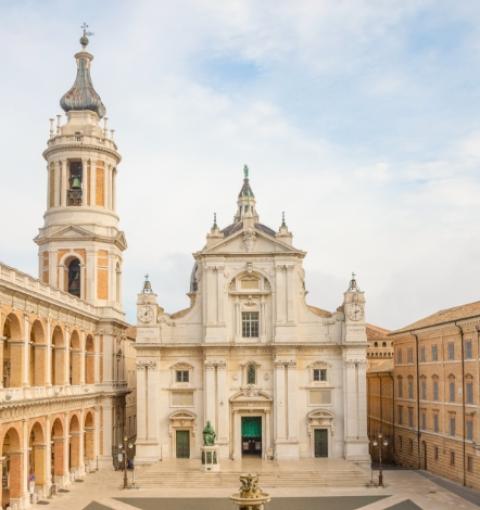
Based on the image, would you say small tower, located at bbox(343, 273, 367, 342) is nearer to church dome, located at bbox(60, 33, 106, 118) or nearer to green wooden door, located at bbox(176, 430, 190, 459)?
green wooden door, located at bbox(176, 430, 190, 459)

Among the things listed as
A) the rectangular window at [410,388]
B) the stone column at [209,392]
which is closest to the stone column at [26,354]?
the stone column at [209,392]

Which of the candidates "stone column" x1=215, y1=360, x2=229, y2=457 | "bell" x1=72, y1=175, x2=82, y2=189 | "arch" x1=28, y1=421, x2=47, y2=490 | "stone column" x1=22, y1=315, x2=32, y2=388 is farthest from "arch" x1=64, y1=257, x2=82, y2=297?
"stone column" x1=22, y1=315, x2=32, y2=388

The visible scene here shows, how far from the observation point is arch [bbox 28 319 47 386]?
5034cm

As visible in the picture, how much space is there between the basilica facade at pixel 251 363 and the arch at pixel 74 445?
22.7 feet

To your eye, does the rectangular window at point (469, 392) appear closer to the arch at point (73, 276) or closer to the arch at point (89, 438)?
the arch at point (89, 438)

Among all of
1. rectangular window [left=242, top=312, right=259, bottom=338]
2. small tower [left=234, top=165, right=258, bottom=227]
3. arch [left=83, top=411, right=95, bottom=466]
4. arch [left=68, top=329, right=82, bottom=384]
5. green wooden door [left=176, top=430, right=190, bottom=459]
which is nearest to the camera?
arch [left=68, top=329, right=82, bottom=384]

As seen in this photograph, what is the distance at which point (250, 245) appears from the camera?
66875 millimetres

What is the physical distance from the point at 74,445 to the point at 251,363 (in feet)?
50.6

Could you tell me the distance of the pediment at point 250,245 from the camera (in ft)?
219

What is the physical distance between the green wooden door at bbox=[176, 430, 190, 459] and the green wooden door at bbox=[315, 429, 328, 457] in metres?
10.2

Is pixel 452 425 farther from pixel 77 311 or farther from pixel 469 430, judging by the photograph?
pixel 77 311

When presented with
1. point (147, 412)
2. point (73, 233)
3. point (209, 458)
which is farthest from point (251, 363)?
point (73, 233)

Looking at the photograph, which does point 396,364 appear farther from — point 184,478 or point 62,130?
point 62,130

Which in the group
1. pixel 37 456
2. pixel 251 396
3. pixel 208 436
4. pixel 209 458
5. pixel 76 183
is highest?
pixel 76 183
